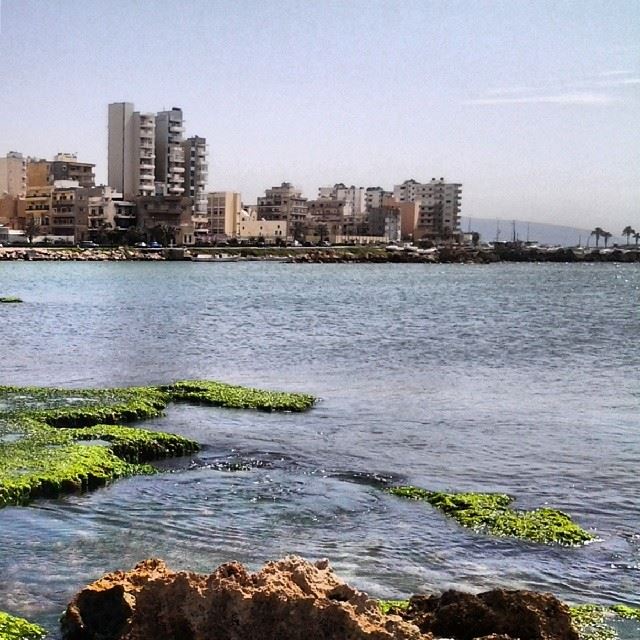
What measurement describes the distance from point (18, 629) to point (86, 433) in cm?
1138

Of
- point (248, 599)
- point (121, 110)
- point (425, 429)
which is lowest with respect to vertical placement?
Answer: point (425, 429)

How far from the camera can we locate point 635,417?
28438 mm

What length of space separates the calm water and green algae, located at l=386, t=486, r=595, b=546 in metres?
0.37

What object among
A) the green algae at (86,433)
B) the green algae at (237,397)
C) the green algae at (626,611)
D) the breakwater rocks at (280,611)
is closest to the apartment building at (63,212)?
the green algae at (237,397)

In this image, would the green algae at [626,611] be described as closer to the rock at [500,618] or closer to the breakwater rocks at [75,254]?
the rock at [500,618]

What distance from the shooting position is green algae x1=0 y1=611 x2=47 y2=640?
1076cm

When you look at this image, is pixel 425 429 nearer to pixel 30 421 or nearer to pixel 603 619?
pixel 30 421

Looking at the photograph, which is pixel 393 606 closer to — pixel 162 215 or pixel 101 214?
pixel 101 214

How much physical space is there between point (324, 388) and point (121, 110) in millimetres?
177641

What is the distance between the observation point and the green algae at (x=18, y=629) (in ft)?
35.3

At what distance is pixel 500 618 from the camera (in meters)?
9.65

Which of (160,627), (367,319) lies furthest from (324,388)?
(367,319)

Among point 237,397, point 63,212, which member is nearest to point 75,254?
point 63,212

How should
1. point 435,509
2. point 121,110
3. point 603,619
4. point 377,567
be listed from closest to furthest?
point 603,619, point 377,567, point 435,509, point 121,110
